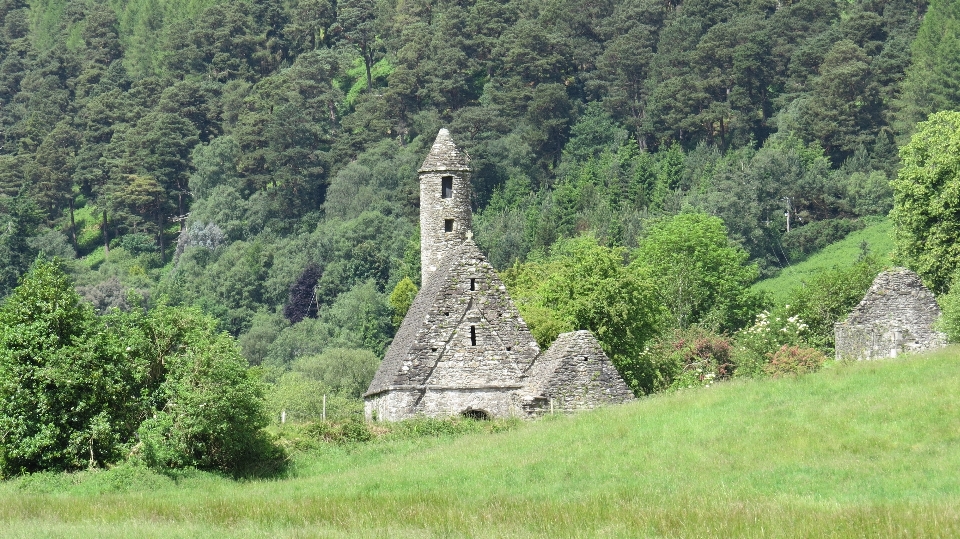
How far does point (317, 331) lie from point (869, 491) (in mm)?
87188

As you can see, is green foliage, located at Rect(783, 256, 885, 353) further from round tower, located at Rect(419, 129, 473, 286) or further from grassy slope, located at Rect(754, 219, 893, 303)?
grassy slope, located at Rect(754, 219, 893, 303)

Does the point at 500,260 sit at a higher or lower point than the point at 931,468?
higher

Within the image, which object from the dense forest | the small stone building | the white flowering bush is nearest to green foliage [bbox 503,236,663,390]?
the white flowering bush

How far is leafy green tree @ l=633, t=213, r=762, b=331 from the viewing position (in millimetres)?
79312

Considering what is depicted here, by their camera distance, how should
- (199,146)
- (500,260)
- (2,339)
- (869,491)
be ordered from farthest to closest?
(199,146), (500,260), (2,339), (869,491)

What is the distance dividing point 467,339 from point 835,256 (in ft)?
196

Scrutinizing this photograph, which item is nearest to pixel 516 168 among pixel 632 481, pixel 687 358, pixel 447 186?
pixel 687 358

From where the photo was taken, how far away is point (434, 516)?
30.7 m

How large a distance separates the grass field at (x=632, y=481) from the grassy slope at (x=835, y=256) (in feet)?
184

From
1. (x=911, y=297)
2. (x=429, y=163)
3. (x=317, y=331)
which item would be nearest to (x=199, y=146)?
(x=317, y=331)

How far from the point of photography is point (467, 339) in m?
48.1

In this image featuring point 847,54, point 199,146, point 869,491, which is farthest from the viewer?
point 199,146

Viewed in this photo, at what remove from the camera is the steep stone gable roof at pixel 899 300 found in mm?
50719

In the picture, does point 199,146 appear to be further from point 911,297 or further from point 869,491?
point 869,491
